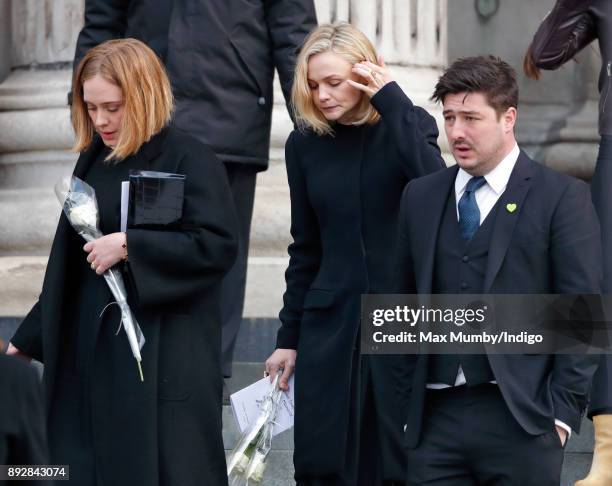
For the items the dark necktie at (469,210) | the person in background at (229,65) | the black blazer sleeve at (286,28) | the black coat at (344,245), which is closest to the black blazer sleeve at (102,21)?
the person in background at (229,65)

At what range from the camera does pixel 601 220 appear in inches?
272

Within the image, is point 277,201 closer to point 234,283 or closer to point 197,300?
point 234,283

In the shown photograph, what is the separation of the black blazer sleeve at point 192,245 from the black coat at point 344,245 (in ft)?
0.98

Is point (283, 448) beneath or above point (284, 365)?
beneath

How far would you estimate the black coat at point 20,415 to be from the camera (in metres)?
3.72

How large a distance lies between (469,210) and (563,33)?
2463mm

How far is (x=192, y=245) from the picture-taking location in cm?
571

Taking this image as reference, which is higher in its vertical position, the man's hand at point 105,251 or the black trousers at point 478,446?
the man's hand at point 105,251

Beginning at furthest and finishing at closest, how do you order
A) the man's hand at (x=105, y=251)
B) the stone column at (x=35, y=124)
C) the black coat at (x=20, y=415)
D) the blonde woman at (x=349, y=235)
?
the stone column at (x=35, y=124), the blonde woman at (x=349, y=235), the man's hand at (x=105, y=251), the black coat at (x=20, y=415)

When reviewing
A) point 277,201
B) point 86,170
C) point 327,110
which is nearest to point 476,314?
point 327,110

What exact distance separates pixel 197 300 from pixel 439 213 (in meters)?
0.98

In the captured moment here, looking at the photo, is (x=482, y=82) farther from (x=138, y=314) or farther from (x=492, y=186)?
(x=138, y=314)

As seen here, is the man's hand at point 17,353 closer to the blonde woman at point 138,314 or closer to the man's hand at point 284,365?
the blonde woman at point 138,314

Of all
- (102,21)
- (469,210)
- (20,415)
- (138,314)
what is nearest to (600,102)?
(102,21)
